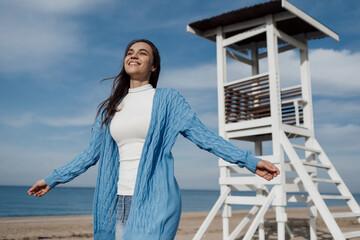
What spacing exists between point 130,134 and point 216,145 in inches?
19.2

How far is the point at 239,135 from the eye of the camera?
303 inches

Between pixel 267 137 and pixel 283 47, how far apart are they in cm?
204

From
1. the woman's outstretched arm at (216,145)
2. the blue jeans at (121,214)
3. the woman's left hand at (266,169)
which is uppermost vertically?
the woman's outstretched arm at (216,145)

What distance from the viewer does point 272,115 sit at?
7.16m

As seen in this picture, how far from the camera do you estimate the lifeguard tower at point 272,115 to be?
22.9 feet

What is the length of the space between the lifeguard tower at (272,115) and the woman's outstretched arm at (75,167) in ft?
15.8

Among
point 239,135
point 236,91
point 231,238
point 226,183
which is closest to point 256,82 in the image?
point 236,91

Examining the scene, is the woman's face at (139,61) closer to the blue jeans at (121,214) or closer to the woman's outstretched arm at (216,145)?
the woman's outstretched arm at (216,145)

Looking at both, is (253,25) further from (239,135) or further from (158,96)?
(158,96)

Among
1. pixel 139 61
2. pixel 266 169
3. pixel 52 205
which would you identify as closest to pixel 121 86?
pixel 139 61

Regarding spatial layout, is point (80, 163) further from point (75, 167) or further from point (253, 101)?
point (253, 101)

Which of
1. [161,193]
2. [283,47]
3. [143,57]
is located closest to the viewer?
[161,193]

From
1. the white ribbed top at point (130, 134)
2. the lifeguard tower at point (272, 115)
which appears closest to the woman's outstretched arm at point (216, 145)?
the white ribbed top at point (130, 134)

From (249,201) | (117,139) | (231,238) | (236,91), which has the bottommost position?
(231,238)
